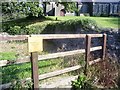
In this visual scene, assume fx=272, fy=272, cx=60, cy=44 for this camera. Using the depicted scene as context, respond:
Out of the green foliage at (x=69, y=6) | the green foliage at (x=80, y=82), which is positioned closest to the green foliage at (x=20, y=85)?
the green foliage at (x=80, y=82)

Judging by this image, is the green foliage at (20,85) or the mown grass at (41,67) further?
the mown grass at (41,67)

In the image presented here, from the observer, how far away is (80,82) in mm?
4918

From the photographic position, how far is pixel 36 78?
4.10 m

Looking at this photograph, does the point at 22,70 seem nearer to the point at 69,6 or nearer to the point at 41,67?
the point at 41,67

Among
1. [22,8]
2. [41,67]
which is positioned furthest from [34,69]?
[22,8]

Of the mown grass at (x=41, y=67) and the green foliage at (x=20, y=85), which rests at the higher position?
the green foliage at (x=20, y=85)

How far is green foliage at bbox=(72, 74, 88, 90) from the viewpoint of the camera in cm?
482

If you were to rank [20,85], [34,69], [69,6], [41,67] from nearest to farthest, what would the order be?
1. [20,85]
2. [34,69]
3. [41,67]
4. [69,6]

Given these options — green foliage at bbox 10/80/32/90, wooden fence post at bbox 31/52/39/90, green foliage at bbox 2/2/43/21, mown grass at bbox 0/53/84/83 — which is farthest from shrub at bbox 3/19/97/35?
green foliage at bbox 10/80/32/90

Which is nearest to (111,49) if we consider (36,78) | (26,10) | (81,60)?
(81,60)

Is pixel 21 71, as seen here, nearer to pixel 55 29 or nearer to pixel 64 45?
pixel 64 45

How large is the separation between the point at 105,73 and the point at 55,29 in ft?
24.2

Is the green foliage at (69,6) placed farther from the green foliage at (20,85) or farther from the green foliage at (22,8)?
the green foliage at (20,85)

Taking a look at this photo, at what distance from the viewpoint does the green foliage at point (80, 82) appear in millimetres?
4825
